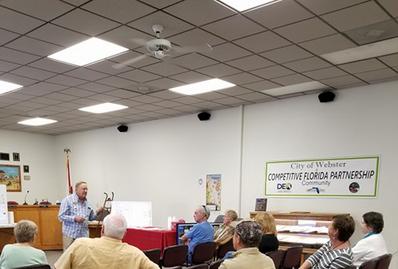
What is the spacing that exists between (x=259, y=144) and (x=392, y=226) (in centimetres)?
265

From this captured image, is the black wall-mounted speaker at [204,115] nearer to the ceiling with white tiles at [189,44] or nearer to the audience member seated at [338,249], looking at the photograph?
the ceiling with white tiles at [189,44]

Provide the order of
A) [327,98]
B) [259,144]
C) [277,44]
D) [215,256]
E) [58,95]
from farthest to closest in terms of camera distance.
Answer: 1. [259,144]
2. [58,95]
3. [327,98]
4. [215,256]
5. [277,44]

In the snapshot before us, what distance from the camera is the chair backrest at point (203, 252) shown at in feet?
16.7

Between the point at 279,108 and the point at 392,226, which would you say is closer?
the point at 392,226

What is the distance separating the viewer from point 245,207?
762 cm

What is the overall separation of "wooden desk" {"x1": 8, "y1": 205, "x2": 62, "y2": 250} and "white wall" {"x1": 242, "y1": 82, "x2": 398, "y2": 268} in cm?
490

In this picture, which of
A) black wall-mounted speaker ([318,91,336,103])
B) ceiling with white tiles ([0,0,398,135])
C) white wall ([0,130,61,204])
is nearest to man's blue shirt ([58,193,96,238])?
ceiling with white tiles ([0,0,398,135])

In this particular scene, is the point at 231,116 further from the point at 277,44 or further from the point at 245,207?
the point at 277,44

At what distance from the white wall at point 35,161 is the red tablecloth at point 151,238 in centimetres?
549

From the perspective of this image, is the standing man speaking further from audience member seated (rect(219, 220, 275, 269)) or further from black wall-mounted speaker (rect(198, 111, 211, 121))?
black wall-mounted speaker (rect(198, 111, 211, 121))

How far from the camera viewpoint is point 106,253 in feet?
8.45

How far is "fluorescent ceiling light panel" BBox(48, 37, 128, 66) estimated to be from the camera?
15.3ft

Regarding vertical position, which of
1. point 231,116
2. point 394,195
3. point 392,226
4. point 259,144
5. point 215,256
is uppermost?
point 231,116

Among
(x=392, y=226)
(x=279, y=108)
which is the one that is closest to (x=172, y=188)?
(x=279, y=108)
